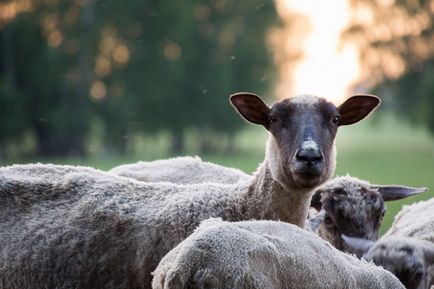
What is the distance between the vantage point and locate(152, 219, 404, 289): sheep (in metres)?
4.84

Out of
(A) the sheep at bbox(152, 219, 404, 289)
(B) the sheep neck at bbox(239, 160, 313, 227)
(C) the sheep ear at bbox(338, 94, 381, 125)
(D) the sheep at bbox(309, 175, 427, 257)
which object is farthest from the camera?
(D) the sheep at bbox(309, 175, 427, 257)

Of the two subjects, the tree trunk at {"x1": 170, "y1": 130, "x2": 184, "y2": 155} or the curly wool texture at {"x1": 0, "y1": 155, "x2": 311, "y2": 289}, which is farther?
the tree trunk at {"x1": 170, "y1": 130, "x2": 184, "y2": 155}

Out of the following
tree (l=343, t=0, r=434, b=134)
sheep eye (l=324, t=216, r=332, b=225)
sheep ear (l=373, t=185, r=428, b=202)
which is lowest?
sheep eye (l=324, t=216, r=332, b=225)

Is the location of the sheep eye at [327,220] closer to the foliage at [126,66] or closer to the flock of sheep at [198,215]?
the flock of sheep at [198,215]

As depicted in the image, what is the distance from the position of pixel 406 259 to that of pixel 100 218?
2.24 m

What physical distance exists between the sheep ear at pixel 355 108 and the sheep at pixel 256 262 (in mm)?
2267

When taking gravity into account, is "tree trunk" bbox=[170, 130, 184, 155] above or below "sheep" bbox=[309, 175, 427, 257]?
below

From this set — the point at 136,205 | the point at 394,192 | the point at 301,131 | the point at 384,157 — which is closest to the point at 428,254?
the point at 301,131

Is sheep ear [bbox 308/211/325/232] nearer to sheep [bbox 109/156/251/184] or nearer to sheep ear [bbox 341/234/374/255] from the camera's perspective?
sheep ear [bbox 341/234/374/255]

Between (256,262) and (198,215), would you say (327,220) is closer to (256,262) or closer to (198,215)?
(198,215)

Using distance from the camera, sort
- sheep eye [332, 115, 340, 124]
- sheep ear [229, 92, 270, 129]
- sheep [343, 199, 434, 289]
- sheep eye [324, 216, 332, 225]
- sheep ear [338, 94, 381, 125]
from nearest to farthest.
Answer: sheep [343, 199, 434, 289], sheep eye [332, 115, 340, 124], sheep ear [229, 92, 270, 129], sheep ear [338, 94, 381, 125], sheep eye [324, 216, 332, 225]

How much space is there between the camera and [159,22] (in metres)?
59.1

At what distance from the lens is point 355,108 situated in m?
7.79

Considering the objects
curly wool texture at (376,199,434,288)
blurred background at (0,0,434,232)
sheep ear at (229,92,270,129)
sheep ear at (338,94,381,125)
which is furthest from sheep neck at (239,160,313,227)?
blurred background at (0,0,434,232)
